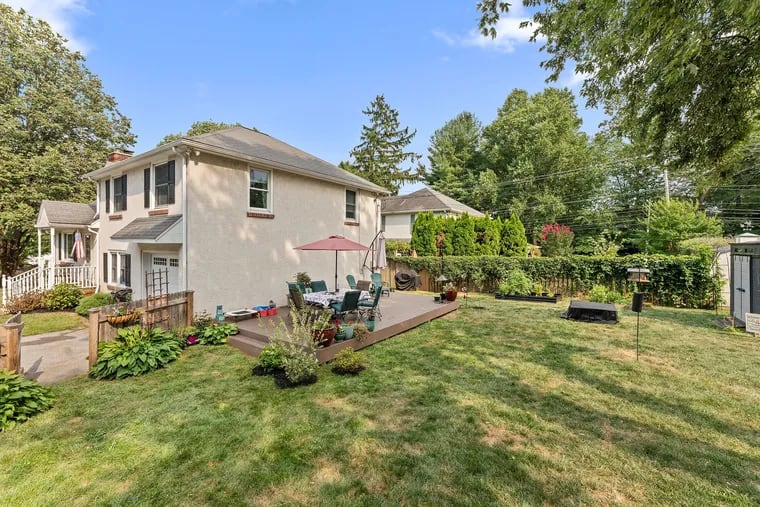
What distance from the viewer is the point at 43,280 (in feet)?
41.1

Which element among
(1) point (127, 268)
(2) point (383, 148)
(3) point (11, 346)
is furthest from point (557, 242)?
(2) point (383, 148)

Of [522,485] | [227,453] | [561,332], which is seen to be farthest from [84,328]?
[561,332]

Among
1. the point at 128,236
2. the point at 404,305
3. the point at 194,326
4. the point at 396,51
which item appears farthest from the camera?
the point at 396,51

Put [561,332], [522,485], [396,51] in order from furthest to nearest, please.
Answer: [396,51]
[561,332]
[522,485]

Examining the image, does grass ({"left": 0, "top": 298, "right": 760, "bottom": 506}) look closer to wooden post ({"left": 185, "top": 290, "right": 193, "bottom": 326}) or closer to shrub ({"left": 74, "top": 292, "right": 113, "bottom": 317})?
wooden post ({"left": 185, "top": 290, "right": 193, "bottom": 326})

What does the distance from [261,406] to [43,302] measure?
1283 cm

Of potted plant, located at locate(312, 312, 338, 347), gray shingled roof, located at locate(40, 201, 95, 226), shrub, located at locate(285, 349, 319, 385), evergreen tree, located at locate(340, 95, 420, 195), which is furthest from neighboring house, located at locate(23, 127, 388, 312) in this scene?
evergreen tree, located at locate(340, 95, 420, 195)

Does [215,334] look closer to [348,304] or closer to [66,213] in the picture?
[348,304]

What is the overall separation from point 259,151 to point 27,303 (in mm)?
10139

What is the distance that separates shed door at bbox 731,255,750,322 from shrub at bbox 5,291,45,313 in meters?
22.6

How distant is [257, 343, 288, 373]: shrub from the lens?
5.93m

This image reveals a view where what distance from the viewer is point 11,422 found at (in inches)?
168

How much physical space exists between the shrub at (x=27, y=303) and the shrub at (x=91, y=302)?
1.72m

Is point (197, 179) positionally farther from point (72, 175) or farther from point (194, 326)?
point (72, 175)
